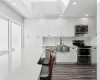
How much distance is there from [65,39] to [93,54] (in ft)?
5.12

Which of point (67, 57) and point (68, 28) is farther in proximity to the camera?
point (68, 28)

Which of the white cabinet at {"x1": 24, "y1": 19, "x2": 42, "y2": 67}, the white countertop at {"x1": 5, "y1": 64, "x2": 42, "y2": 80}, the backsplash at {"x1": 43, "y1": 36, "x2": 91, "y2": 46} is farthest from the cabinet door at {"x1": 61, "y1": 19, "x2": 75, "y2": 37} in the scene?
the white countertop at {"x1": 5, "y1": 64, "x2": 42, "y2": 80}

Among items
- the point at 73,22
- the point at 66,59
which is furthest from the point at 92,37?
the point at 66,59

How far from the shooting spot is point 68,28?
5.65 m

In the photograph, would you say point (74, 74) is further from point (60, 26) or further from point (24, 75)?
point (24, 75)

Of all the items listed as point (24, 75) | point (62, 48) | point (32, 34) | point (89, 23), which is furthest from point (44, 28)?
point (24, 75)

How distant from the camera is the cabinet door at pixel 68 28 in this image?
5.64 m

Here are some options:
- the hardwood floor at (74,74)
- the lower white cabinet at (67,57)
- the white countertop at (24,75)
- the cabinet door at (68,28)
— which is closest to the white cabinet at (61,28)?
the cabinet door at (68,28)

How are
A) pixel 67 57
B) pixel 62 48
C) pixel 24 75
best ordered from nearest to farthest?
pixel 24 75 → pixel 62 48 → pixel 67 57

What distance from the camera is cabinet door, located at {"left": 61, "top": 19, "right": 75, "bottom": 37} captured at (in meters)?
5.64

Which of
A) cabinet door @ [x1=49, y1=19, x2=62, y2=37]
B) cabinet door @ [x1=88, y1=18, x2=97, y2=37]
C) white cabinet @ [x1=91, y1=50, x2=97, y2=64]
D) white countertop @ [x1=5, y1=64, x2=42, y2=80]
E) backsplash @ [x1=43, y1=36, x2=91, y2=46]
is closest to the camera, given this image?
white countertop @ [x1=5, y1=64, x2=42, y2=80]

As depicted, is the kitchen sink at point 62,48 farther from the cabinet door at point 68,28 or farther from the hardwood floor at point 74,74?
the hardwood floor at point 74,74

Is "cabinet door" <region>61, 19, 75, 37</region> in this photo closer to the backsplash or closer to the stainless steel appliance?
the backsplash

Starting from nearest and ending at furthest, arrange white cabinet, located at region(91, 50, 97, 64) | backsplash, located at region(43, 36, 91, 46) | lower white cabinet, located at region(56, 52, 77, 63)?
1. white cabinet, located at region(91, 50, 97, 64)
2. lower white cabinet, located at region(56, 52, 77, 63)
3. backsplash, located at region(43, 36, 91, 46)
